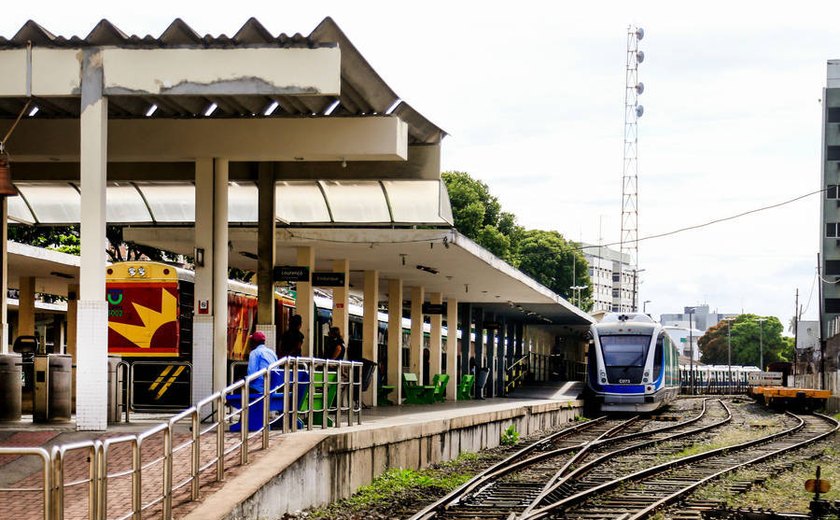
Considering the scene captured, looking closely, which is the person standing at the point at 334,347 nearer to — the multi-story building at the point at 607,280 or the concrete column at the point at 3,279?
the concrete column at the point at 3,279

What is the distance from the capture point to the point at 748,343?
13988 centimetres

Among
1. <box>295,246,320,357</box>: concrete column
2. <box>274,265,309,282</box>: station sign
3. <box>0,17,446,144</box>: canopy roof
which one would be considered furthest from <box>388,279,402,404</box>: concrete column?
<box>0,17,446,144</box>: canopy roof

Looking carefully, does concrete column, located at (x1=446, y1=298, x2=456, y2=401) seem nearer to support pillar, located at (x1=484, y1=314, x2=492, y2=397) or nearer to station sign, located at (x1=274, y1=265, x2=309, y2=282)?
support pillar, located at (x1=484, y1=314, x2=492, y2=397)

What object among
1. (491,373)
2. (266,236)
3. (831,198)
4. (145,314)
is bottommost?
(491,373)

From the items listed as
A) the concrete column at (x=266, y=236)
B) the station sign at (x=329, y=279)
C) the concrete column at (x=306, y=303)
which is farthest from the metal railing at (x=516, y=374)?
the concrete column at (x=266, y=236)

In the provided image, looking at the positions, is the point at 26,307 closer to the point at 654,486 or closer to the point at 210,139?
the point at 210,139

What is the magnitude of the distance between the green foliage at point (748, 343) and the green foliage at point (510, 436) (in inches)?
4555

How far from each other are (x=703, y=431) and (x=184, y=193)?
1309cm

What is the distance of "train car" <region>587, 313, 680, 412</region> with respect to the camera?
3431 cm

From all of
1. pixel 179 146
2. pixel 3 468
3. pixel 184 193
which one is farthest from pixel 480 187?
pixel 3 468

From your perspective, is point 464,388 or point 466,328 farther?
point 466,328

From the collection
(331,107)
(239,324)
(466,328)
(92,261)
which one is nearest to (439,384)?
(239,324)

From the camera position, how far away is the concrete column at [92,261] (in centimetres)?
1391

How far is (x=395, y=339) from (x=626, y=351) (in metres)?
6.79
